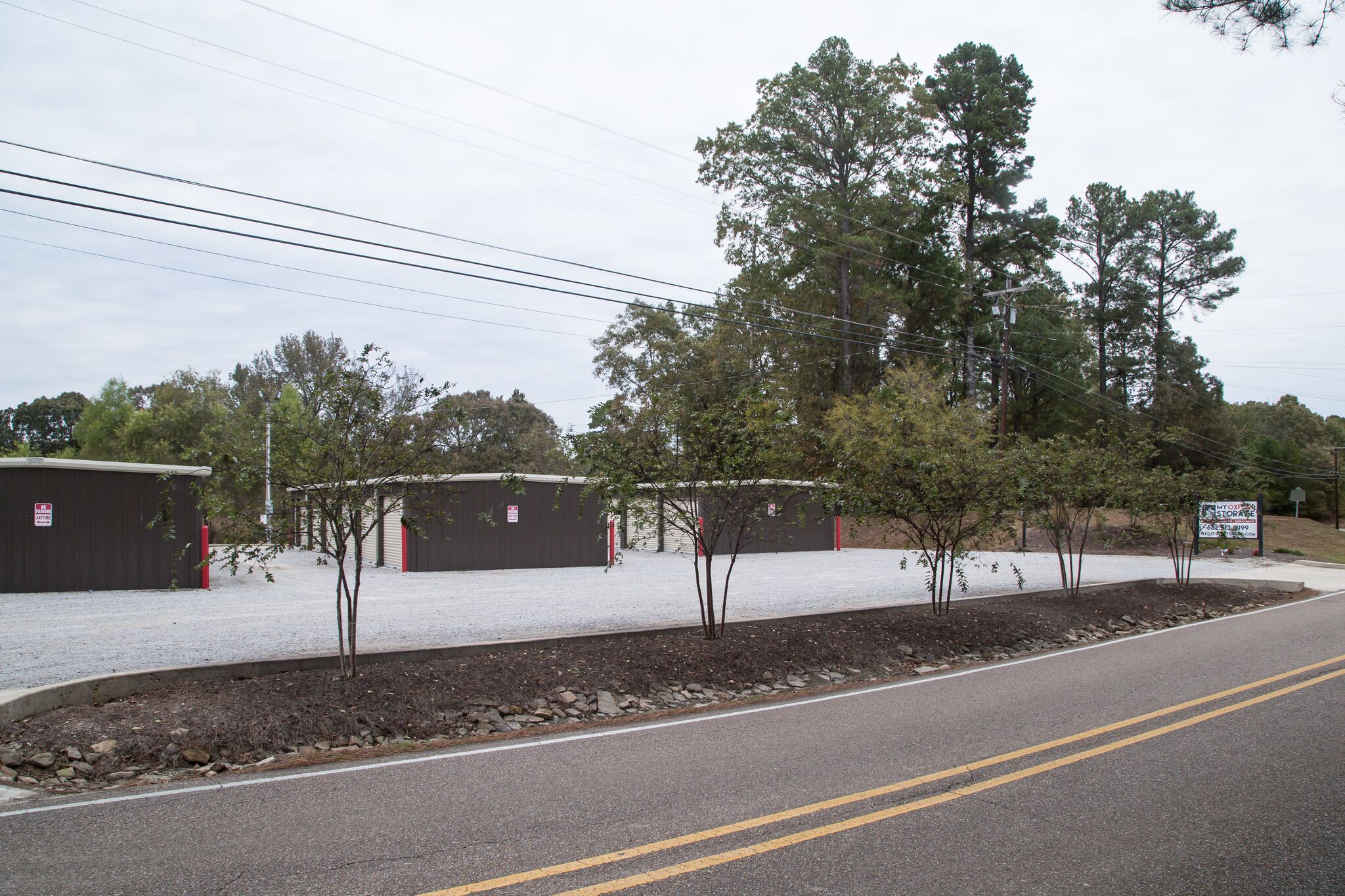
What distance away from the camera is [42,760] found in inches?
225

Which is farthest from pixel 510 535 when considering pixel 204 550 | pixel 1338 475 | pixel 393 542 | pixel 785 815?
pixel 1338 475

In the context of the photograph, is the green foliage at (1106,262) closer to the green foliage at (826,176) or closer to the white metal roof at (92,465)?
the green foliage at (826,176)

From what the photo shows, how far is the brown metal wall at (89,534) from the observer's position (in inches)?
638

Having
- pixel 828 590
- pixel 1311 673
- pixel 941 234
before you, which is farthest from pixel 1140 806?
pixel 941 234

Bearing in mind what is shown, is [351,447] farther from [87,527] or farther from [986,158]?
[986,158]

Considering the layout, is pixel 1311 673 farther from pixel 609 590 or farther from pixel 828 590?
pixel 609 590

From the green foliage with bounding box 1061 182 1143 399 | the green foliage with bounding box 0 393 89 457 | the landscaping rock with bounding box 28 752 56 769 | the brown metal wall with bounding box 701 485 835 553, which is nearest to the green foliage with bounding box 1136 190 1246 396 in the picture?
the green foliage with bounding box 1061 182 1143 399

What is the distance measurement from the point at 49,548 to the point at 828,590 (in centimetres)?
1531

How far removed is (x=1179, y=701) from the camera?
298 inches

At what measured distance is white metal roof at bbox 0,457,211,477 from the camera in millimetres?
15953

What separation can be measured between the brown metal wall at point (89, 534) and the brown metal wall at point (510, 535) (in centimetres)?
566

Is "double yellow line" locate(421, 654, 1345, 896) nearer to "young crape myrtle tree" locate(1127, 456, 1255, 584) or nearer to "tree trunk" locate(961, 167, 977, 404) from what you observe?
"young crape myrtle tree" locate(1127, 456, 1255, 584)

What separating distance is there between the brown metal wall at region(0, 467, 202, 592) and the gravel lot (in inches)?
20.9

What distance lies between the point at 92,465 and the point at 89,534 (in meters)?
1.35
